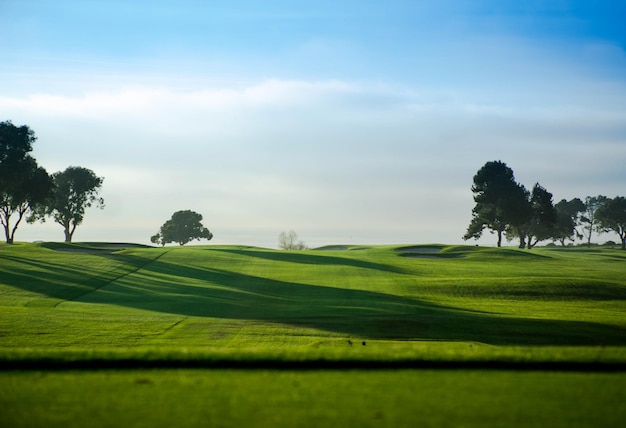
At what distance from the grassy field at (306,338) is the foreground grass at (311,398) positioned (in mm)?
33

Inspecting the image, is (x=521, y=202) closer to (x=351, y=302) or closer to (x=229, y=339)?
(x=351, y=302)

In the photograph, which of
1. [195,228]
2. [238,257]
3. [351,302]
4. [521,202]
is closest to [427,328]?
[351,302]

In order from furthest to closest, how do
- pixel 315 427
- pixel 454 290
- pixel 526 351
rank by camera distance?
pixel 454 290 → pixel 526 351 → pixel 315 427

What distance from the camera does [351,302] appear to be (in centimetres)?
3769

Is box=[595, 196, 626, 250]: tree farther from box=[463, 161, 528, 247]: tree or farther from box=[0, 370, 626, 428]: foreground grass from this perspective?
box=[0, 370, 626, 428]: foreground grass

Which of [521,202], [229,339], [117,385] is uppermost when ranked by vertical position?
[521,202]

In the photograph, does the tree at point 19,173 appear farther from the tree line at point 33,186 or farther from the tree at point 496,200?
the tree at point 496,200

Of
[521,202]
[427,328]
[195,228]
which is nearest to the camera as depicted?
[427,328]

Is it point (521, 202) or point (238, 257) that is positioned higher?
point (521, 202)

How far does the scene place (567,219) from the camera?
137875mm

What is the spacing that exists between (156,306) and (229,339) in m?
11.9

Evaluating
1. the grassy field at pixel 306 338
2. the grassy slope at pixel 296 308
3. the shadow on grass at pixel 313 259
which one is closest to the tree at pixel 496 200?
the grassy field at pixel 306 338

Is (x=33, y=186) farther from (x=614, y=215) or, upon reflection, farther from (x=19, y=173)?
(x=614, y=215)

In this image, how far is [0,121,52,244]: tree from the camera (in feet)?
233
